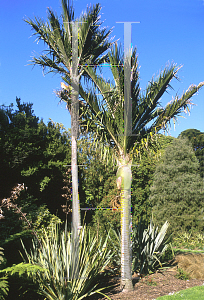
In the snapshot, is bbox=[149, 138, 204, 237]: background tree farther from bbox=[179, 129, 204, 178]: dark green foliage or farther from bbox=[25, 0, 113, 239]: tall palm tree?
bbox=[25, 0, 113, 239]: tall palm tree

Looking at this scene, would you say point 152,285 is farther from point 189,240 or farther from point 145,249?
point 189,240

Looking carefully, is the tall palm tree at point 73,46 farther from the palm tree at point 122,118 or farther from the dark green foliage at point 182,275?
the dark green foliage at point 182,275

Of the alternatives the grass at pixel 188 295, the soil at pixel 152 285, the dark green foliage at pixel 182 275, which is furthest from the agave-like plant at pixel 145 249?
the grass at pixel 188 295

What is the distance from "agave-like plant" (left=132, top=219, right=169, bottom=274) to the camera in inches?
234

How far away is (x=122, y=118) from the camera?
5465mm

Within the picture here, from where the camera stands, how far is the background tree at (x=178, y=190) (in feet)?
42.6

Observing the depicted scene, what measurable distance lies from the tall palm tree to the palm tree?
1036 millimetres

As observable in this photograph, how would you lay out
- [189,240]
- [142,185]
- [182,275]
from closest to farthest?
[182,275] < [189,240] < [142,185]

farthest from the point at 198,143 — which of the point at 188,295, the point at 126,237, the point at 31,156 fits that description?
the point at 188,295

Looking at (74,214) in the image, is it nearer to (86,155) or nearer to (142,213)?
(86,155)

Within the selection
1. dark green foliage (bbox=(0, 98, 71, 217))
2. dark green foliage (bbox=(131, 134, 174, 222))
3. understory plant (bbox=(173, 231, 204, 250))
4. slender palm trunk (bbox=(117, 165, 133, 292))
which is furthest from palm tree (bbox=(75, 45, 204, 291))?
dark green foliage (bbox=(131, 134, 174, 222))

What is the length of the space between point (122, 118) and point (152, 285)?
3792 mm

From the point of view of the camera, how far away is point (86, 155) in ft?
47.1

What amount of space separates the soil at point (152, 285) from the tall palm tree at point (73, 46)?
1.92 meters
